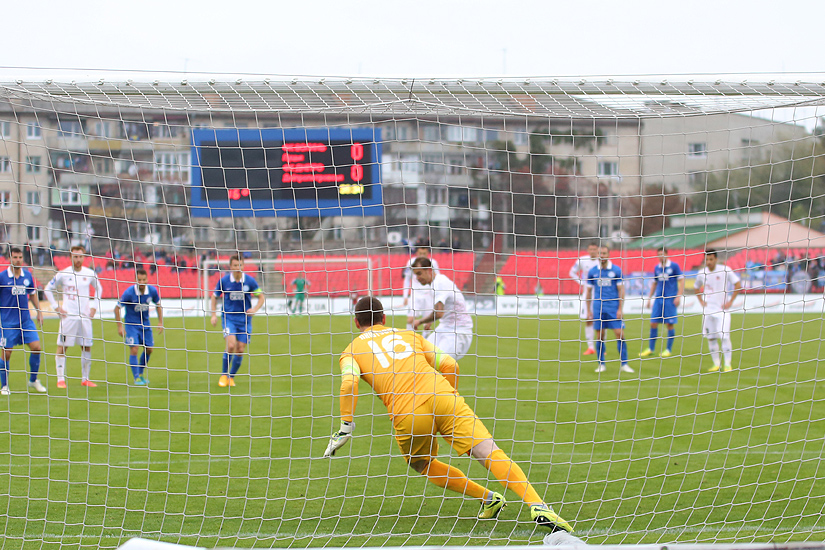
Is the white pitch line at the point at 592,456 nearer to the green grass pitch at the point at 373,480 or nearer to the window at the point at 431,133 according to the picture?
the green grass pitch at the point at 373,480

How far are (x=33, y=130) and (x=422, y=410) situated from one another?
317 centimetres

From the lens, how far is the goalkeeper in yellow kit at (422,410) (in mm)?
4074

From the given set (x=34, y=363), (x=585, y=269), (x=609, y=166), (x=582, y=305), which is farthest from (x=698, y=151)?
(x=582, y=305)

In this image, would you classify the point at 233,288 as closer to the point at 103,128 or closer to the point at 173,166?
the point at 103,128

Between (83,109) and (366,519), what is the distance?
131 inches

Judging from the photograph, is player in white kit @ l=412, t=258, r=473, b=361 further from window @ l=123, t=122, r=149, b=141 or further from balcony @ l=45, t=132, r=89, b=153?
balcony @ l=45, t=132, r=89, b=153

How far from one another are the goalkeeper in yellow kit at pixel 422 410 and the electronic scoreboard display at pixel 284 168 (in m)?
1.07

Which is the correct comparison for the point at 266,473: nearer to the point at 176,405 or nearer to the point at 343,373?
the point at 343,373

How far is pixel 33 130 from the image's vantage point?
469 centimetres

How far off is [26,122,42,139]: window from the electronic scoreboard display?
1.03m

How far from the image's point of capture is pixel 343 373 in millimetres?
4176

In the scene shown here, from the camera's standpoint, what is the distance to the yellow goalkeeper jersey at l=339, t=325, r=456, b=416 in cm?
421

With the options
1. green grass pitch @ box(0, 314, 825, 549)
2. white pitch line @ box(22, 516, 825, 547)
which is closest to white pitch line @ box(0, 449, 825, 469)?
green grass pitch @ box(0, 314, 825, 549)

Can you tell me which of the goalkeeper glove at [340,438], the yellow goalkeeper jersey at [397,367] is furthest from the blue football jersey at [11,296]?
the goalkeeper glove at [340,438]
